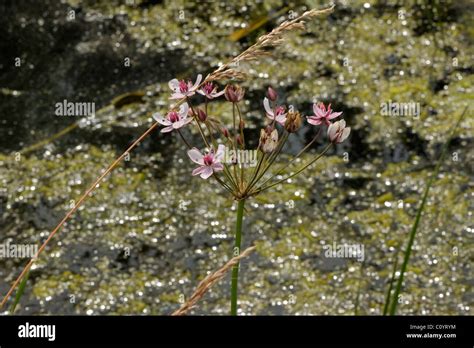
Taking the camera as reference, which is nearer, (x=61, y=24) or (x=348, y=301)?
(x=348, y=301)

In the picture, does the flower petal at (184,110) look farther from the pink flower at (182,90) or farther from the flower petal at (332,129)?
the flower petal at (332,129)

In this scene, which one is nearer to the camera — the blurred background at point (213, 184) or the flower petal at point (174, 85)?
the flower petal at point (174, 85)

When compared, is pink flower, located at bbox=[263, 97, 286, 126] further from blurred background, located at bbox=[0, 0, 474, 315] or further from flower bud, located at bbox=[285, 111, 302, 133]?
blurred background, located at bbox=[0, 0, 474, 315]

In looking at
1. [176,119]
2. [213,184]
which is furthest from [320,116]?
[213,184]

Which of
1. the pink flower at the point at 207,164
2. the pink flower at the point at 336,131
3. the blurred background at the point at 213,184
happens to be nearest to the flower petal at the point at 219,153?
the pink flower at the point at 207,164

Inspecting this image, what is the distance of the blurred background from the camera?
6.02 ft

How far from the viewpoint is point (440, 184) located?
6.81ft

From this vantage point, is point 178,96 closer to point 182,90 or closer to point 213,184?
point 182,90

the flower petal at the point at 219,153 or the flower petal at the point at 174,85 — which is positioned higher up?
the flower petal at the point at 174,85

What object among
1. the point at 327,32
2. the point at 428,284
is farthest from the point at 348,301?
the point at 327,32

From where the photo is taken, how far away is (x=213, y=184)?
2055mm

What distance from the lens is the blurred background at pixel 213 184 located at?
1.84m

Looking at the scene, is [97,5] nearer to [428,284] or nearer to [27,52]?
[27,52]
